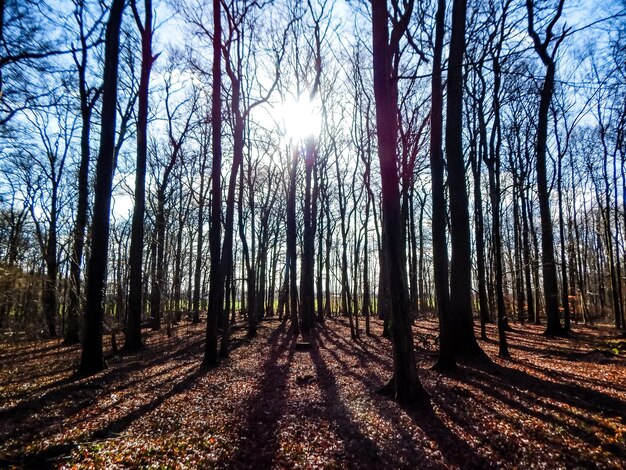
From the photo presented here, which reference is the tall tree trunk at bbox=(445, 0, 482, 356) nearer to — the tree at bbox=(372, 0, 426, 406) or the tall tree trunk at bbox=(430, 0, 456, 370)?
the tall tree trunk at bbox=(430, 0, 456, 370)

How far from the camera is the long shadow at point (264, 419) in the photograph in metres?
3.87

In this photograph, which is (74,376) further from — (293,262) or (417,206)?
(417,206)

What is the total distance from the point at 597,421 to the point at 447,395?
191 centimetres

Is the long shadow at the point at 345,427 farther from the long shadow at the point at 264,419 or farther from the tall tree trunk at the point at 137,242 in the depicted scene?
the tall tree trunk at the point at 137,242

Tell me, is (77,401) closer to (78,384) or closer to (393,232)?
(78,384)

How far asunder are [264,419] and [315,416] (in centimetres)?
76

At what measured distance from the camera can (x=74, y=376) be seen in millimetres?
7613

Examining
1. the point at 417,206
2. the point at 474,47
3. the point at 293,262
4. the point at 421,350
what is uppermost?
the point at 474,47

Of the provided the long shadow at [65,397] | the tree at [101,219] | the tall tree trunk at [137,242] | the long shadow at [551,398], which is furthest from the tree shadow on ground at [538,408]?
the tall tree trunk at [137,242]

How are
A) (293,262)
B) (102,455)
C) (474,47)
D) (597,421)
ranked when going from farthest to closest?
(293,262)
(474,47)
(597,421)
(102,455)

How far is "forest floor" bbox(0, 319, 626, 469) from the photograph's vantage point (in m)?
3.76

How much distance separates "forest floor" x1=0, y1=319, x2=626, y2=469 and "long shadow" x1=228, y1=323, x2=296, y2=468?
0.08ft

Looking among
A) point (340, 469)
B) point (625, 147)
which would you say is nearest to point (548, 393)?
point (340, 469)

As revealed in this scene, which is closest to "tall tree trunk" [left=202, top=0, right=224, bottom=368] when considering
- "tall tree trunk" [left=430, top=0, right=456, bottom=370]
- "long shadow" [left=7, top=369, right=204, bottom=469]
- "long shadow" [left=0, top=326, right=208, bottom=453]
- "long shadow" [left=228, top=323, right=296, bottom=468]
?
"long shadow" [left=0, top=326, right=208, bottom=453]
